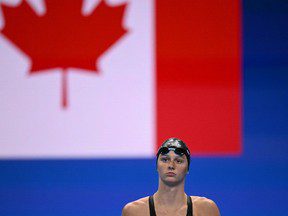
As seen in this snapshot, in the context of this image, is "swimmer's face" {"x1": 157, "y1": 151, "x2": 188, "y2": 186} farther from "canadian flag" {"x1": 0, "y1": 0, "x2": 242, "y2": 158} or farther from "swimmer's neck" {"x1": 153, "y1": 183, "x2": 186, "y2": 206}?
"canadian flag" {"x1": 0, "y1": 0, "x2": 242, "y2": 158}

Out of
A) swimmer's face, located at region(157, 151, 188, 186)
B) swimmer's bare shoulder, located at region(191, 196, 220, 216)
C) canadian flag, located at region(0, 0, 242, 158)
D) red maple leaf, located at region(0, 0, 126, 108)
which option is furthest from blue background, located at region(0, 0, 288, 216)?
swimmer's face, located at region(157, 151, 188, 186)

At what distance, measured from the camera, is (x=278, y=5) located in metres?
2.82

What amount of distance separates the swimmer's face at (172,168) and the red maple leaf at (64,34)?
0.98 meters

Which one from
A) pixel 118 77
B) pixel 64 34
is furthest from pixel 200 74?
pixel 64 34

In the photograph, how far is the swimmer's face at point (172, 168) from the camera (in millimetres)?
1973

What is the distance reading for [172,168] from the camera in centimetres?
197

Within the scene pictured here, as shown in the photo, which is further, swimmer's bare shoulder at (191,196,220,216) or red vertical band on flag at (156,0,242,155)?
red vertical band on flag at (156,0,242,155)

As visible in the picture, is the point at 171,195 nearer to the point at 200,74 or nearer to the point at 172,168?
the point at 172,168

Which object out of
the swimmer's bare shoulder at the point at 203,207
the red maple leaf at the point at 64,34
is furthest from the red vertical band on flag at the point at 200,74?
the swimmer's bare shoulder at the point at 203,207

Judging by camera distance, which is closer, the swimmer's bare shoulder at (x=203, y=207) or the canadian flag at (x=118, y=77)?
the swimmer's bare shoulder at (x=203, y=207)

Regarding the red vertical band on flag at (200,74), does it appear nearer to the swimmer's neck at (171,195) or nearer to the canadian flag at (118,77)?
the canadian flag at (118,77)

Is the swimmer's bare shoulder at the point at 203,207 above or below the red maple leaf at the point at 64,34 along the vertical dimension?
below

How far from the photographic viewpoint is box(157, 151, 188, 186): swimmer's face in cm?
197

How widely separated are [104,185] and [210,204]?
84 cm
